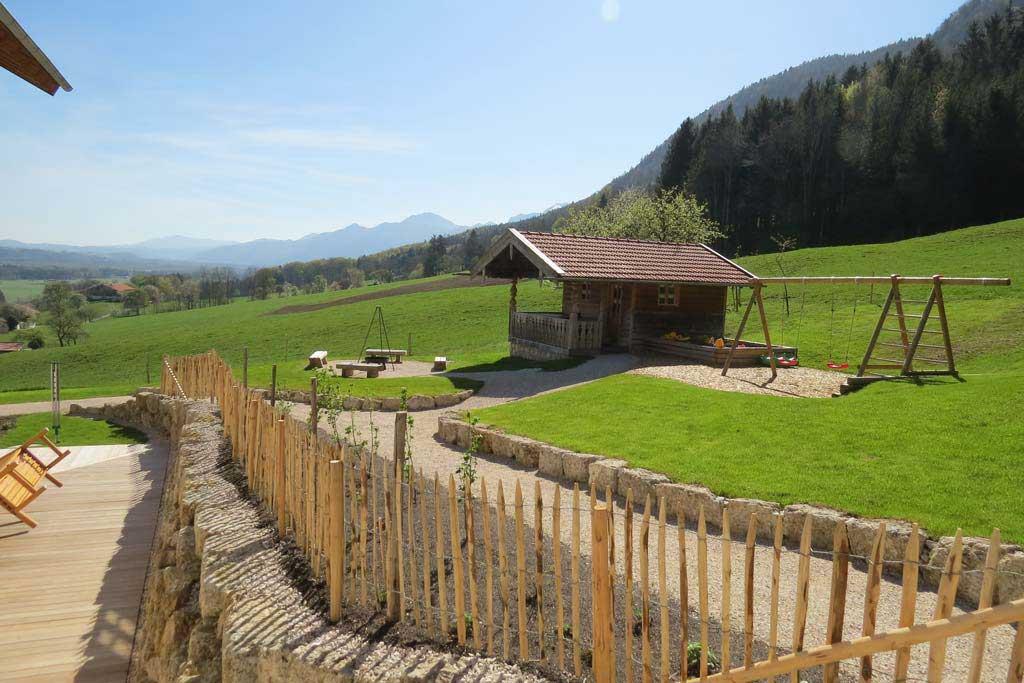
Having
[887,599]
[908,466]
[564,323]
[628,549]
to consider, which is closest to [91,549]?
[628,549]

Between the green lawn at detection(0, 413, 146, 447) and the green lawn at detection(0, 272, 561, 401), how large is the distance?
584 inches

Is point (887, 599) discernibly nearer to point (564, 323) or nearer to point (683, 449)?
point (683, 449)

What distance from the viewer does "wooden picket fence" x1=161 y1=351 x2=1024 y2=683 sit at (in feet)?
9.29

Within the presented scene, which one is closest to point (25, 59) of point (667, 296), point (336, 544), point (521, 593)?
point (336, 544)

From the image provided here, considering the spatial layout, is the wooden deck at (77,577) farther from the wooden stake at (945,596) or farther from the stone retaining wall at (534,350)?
the stone retaining wall at (534,350)

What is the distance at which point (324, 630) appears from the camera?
13.7ft

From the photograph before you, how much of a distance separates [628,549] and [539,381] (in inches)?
577

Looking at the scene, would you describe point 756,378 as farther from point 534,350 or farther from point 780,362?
point 534,350

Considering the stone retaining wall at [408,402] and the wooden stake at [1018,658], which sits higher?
the wooden stake at [1018,658]

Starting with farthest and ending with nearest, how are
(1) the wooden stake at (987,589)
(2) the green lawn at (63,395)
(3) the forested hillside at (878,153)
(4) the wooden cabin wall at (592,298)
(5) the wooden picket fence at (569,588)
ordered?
(3) the forested hillside at (878,153) < (2) the green lawn at (63,395) < (4) the wooden cabin wall at (592,298) < (5) the wooden picket fence at (569,588) < (1) the wooden stake at (987,589)

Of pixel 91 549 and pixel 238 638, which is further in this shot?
pixel 91 549

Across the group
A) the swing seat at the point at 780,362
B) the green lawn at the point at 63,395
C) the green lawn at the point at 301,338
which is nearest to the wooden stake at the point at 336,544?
the swing seat at the point at 780,362

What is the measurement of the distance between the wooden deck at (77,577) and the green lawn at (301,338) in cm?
2319

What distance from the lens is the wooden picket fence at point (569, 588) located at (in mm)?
2830
